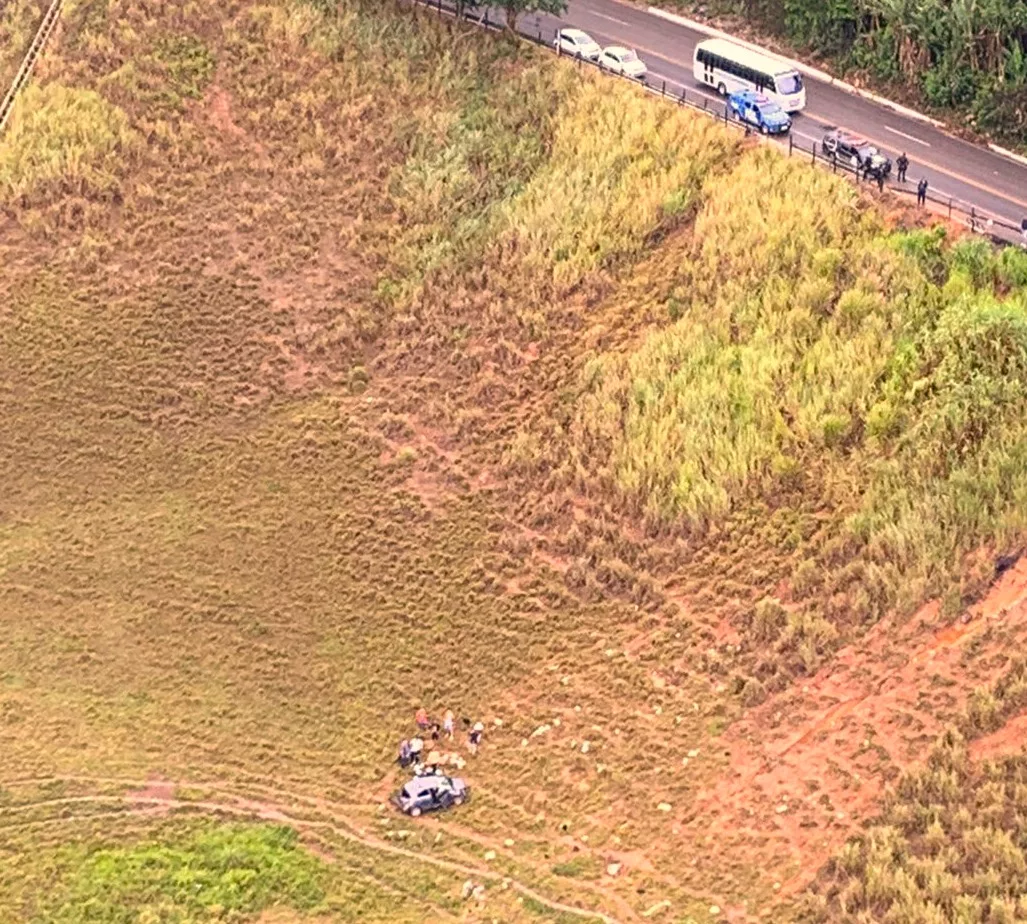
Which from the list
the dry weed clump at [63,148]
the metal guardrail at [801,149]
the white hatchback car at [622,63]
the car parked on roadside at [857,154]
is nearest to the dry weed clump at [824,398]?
the car parked on roadside at [857,154]

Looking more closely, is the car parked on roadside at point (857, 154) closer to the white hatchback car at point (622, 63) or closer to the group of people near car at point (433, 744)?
the white hatchback car at point (622, 63)

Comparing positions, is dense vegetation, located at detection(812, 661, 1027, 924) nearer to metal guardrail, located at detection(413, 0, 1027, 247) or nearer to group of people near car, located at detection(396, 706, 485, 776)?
group of people near car, located at detection(396, 706, 485, 776)

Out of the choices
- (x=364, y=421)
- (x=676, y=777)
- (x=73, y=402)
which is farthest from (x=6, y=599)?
(x=676, y=777)

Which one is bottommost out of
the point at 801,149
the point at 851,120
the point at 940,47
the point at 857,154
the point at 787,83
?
the point at 857,154

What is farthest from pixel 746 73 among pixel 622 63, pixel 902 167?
pixel 902 167

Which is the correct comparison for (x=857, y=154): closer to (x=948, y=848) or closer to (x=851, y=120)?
(x=851, y=120)
